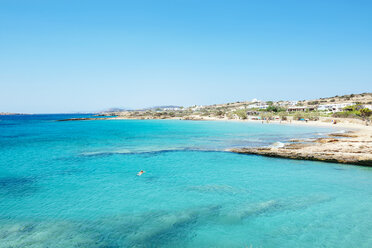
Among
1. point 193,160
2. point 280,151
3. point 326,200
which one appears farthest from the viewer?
point 280,151

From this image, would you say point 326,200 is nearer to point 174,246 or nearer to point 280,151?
point 174,246

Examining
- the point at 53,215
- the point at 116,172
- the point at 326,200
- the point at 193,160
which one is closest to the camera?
the point at 53,215

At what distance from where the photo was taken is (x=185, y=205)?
11750 mm

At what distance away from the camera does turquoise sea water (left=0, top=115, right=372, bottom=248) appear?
8781 millimetres

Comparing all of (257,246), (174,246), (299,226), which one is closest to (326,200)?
(299,226)

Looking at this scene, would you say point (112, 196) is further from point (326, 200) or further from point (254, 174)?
point (326, 200)

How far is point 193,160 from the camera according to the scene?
2233 centimetres

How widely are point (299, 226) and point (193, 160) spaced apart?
1332 cm

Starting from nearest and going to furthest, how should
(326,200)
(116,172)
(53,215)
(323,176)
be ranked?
(53,215)
(326,200)
(323,176)
(116,172)

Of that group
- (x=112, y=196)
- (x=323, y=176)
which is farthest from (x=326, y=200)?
(x=112, y=196)

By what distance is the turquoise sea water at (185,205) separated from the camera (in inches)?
346

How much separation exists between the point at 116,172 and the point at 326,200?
556 inches

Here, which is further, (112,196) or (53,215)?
(112,196)

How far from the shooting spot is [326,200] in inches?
486
